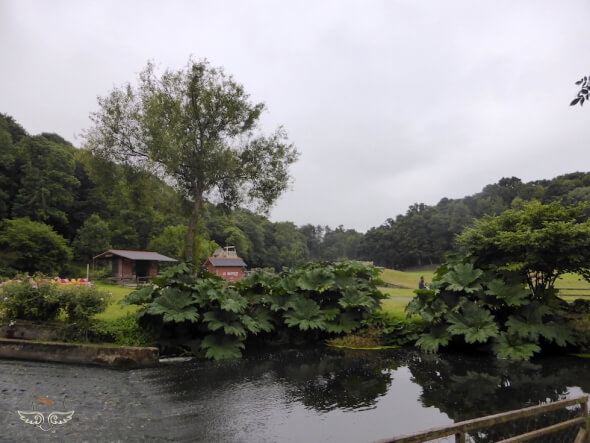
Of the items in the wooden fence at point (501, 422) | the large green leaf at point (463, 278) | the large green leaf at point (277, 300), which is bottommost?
the wooden fence at point (501, 422)

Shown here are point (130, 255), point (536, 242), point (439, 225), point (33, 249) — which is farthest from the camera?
point (439, 225)

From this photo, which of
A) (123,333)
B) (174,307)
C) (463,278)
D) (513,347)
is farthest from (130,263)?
(513,347)

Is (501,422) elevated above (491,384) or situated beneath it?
elevated above

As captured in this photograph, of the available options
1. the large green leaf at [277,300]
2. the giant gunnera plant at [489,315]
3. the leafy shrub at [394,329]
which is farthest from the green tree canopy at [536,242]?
the large green leaf at [277,300]

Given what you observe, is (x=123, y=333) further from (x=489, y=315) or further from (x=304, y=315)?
(x=489, y=315)

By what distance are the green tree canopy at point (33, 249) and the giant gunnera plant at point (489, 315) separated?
32788 millimetres

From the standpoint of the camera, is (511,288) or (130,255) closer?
(511,288)

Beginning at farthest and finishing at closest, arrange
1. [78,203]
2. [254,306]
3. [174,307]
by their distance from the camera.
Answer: [78,203] → [254,306] → [174,307]

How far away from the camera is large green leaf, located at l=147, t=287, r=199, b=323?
33.8 feet

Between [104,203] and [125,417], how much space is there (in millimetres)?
58572

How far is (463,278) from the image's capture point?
1138 cm

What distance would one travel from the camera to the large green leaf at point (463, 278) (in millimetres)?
10898

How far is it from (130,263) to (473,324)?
37.1 meters

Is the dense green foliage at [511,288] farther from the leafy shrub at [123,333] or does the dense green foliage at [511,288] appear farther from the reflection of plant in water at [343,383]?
the leafy shrub at [123,333]
